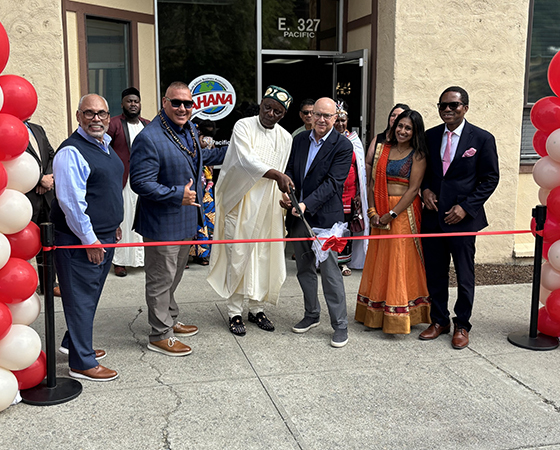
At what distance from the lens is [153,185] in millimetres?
4332

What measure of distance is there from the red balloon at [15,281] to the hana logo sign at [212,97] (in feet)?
15.1

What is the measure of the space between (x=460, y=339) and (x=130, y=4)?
5.51 meters

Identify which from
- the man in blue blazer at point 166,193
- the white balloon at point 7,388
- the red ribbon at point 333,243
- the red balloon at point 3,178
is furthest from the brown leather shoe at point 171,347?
the red balloon at point 3,178

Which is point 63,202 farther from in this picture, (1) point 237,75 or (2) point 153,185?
(1) point 237,75

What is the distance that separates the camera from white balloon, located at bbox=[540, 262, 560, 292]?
4863 millimetres

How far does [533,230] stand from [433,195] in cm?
86

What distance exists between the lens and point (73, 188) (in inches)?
149

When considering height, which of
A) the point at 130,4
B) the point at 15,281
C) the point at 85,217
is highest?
the point at 130,4

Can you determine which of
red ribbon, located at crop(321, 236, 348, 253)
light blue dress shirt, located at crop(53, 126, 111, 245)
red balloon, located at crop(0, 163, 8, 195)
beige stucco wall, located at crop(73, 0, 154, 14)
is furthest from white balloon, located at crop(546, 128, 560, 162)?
beige stucco wall, located at crop(73, 0, 154, 14)

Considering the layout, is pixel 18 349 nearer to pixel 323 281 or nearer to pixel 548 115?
pixel 323 281

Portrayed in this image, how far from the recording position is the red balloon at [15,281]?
3635mm

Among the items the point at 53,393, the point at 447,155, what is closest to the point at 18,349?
the point at 53,393

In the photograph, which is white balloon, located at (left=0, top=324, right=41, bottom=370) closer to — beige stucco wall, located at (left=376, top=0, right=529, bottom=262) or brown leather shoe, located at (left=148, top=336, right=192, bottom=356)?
brown leather shoe, located at (left=148, top=336, right=192, bottom=356)

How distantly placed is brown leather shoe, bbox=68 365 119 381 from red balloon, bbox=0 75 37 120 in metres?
1.74
